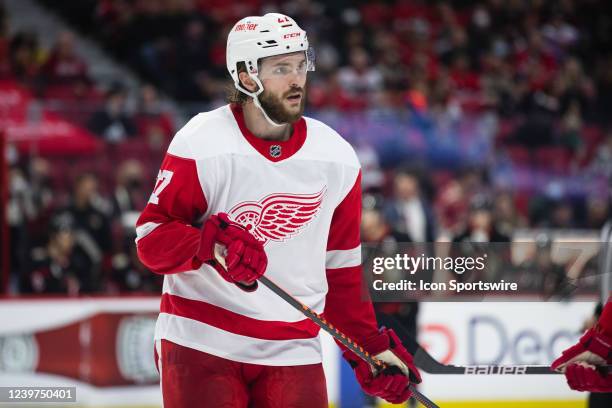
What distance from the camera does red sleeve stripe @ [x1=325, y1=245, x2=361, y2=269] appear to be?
9.62 ft

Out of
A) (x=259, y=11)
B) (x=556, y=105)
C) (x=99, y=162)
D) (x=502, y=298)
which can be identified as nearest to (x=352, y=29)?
(x=259, y=11)

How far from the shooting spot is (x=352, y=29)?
37.0 ft

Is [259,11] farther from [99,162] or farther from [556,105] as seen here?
[99,162]

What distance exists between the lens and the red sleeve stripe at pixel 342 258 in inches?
115

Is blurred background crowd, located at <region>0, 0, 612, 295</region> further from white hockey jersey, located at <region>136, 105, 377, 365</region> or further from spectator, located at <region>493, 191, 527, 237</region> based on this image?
white hockey jersey, located at <region>136, 105, 377, 365</region>

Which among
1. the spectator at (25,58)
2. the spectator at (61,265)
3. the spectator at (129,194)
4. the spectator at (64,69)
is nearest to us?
the spectator at (61,265)

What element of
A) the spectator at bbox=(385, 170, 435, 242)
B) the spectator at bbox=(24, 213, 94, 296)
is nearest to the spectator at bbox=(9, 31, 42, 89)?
the spectator at bbox=(24, 213, 94, 296)

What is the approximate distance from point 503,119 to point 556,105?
7.42 feet

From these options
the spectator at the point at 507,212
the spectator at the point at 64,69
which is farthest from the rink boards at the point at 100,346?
the spectator at the point at 64,69

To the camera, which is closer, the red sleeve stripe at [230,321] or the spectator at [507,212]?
the red sleeve stripe at [230,321]

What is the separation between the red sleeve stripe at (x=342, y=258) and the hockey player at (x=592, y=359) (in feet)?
2.11

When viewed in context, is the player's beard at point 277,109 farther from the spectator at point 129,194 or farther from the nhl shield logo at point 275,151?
the spectator at point 129,194

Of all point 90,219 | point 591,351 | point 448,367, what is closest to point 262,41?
point 448,367

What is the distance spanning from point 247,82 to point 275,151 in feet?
0.71
